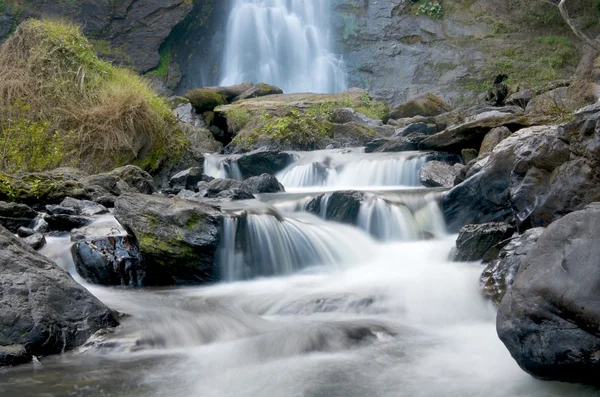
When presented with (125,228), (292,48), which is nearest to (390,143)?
(125,228)

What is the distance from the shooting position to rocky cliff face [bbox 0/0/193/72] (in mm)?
23438

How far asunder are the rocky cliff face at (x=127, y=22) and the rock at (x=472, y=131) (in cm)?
1787

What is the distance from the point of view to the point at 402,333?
13.0 feet

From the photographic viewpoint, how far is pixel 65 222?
18.8ft

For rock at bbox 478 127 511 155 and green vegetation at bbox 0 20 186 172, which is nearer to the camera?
rock at bbox 478 127 511 155

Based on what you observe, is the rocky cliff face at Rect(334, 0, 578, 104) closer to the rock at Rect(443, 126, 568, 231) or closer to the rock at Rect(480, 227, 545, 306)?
the rock at Rect(443, 126, 568, 231)

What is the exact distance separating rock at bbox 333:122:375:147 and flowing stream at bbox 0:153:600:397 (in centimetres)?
707

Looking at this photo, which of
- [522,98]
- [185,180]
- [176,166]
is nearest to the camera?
[185,180]

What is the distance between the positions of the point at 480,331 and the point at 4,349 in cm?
313

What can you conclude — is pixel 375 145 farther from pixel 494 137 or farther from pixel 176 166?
pixel 176 166

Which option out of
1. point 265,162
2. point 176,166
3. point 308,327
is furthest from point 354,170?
point 308,327

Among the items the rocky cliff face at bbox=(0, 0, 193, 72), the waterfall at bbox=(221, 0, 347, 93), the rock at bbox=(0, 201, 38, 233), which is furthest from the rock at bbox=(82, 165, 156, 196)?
the rocky cliff face at bbox=(0, 0, 193, 72)

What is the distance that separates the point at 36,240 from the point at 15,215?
0.94m

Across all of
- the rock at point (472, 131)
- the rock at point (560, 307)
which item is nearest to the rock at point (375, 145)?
the rock at point (472, 131)
